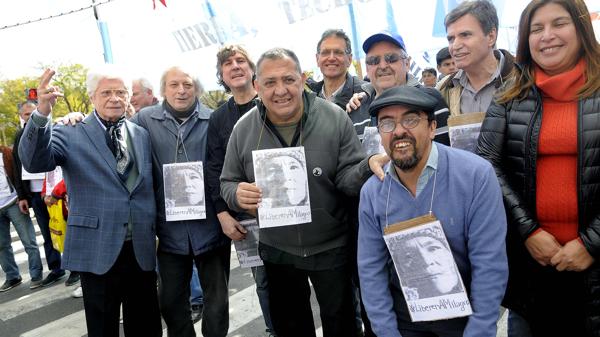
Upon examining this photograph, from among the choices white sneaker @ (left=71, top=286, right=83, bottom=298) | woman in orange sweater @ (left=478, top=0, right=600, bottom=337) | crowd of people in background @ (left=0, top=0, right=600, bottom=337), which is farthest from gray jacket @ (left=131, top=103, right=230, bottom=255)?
white sneaker @ (left=71, top=286, right=83, bottom=298)

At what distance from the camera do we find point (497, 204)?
1852 millimetres

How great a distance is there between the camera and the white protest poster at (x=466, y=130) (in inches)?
92.3

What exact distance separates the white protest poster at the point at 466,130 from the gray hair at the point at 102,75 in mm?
2022

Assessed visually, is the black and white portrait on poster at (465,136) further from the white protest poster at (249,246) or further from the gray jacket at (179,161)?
the gray jacket at (179,161)

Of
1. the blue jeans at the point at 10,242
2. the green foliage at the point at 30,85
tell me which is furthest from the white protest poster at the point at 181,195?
the green foliage at the point at 30,85

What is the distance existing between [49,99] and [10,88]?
48797 mm

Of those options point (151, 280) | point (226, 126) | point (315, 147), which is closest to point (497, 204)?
point (315, 147)

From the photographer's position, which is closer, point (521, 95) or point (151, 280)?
point (521, 95)

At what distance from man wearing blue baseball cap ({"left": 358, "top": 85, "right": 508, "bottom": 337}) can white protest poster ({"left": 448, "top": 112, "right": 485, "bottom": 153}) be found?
1.45ft

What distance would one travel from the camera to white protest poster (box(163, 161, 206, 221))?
115 inches

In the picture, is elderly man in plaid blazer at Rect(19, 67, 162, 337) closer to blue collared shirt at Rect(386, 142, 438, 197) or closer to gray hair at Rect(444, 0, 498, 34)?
blue collared shirt at Rect(386, 142, 438, 197)

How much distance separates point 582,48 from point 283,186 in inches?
60.3

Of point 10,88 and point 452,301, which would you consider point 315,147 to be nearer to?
point 452,301

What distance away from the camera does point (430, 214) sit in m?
1.86
